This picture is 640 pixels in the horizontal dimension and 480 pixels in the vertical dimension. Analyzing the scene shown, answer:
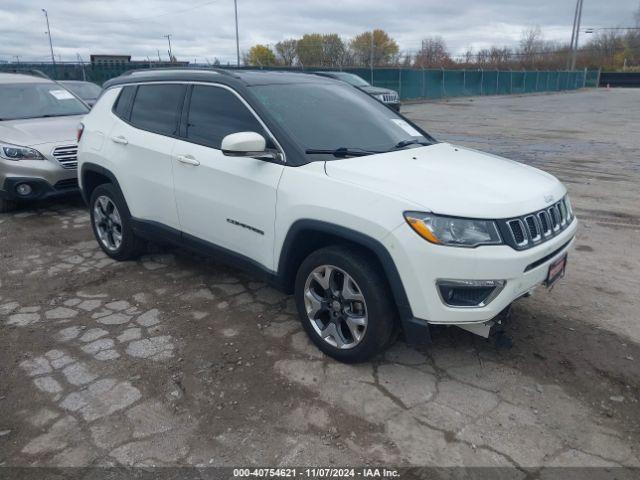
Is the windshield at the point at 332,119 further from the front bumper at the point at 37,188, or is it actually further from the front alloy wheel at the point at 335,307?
the front bumper at the point at 37,188

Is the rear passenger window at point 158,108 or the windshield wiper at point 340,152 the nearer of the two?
the windshield wiper at point 340,152

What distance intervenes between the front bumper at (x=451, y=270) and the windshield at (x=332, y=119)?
94 cm

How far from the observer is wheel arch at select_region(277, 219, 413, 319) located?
2.94 m

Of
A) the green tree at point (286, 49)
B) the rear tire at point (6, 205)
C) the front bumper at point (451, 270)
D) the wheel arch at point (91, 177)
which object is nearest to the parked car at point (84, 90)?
the rear tire at point (6, 205)

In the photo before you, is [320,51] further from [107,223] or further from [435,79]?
[107,223]

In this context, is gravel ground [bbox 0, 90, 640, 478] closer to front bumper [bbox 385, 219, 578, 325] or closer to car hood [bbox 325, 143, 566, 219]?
front bumper [bbox 385, 219, 578, 325]

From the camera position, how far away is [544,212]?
3172 mm

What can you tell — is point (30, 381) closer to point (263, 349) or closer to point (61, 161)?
point (263, 349)

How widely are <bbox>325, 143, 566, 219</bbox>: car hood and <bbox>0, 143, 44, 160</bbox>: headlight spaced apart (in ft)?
16.0

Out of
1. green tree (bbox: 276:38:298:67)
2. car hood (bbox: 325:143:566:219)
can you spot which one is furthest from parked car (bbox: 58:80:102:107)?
green tree (bbox: 276:38:298:67)

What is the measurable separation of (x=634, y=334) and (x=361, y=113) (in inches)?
101

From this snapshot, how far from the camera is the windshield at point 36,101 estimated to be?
7.57m

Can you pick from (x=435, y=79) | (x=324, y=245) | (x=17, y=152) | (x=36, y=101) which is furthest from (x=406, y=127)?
(x=435, y=79)

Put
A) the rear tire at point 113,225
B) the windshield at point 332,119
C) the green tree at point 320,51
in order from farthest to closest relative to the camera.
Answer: the green tree at point 320,51 < the rear tire at point 113,225 < the windshield at point 332,119
